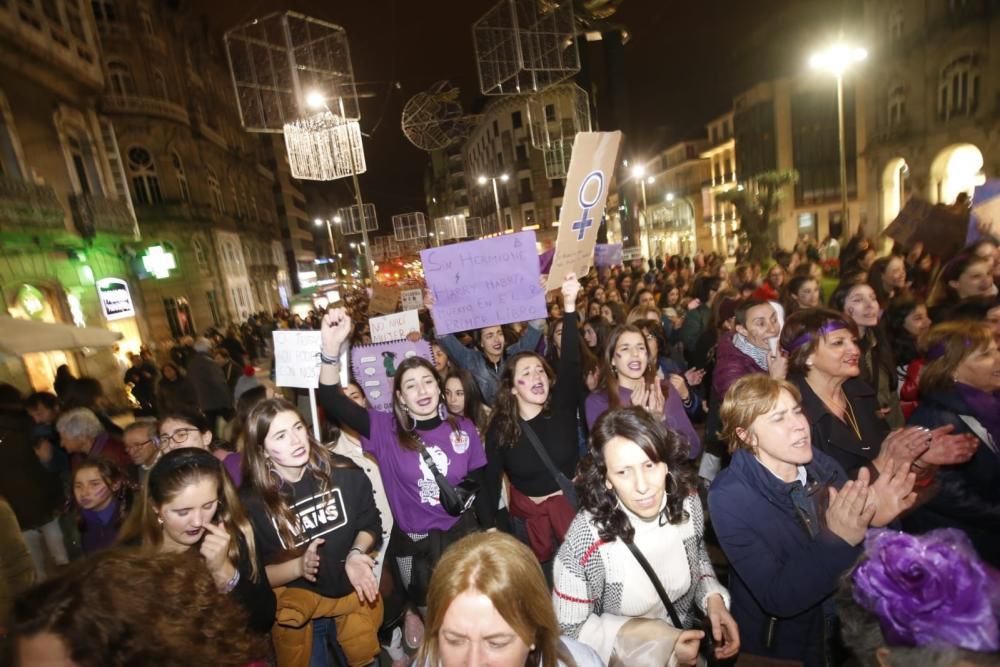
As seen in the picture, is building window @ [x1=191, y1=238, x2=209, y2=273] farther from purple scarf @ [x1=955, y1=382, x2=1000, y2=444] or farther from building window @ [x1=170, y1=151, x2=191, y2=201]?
purple scarf @ [x1=955, y1=382, x2=1000, y2=444]

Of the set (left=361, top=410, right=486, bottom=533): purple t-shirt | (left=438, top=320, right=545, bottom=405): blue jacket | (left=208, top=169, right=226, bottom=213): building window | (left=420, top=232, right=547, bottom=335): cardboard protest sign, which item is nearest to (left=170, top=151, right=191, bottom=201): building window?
(left=208, top=169, right=226, bottom=213): building window

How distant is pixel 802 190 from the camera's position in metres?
42.5

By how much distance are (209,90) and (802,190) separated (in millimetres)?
46609

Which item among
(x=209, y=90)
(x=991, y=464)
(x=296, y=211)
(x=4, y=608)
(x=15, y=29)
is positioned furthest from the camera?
(x=296, y=211)

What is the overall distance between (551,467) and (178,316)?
86.5 ft

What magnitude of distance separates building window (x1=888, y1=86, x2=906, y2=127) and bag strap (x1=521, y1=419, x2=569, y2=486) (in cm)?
3538

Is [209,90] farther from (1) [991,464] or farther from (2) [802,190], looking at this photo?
(2) [802,190]

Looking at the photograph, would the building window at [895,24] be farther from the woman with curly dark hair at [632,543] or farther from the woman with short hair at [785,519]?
the woman with curly dark hair at [632,543]

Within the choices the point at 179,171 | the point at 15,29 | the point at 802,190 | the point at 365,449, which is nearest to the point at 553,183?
the point at 802,190

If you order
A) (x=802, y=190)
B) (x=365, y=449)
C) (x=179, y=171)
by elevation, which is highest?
(x=179, y=171)

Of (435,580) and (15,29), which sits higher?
(15,29)

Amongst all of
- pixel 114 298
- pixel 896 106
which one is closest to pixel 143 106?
pixel 114 298

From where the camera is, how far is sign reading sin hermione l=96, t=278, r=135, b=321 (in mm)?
15891

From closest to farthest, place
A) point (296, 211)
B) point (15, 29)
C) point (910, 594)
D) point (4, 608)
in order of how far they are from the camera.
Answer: point (910, 594) < point (4, 608) < point (15, 29) < point (296, 211)
